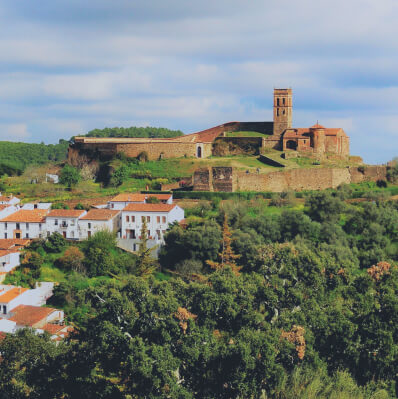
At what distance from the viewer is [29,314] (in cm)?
3344

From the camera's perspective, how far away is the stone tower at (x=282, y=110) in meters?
55.4

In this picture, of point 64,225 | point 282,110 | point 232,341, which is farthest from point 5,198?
point 232,341

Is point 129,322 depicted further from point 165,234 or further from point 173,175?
point 173,175

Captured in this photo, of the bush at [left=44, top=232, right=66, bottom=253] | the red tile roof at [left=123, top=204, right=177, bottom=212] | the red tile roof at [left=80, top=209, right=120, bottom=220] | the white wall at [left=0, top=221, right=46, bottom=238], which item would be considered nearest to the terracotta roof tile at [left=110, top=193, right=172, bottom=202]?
the red tile roof at [left=80, top=209, right=120, bottom=220]

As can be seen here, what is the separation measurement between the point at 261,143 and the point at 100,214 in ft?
53.3

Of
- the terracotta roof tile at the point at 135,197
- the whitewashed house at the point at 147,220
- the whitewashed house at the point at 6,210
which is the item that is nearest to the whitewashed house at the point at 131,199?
the terracotta roof tile at the point at 135,197

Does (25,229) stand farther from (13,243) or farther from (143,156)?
(143,156)

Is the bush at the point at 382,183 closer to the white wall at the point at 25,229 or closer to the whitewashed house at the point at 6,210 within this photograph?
the white wall at the point at 25,229

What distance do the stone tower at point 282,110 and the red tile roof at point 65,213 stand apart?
18997 millimetres

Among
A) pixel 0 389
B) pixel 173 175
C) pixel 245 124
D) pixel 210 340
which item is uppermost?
pixel 245 124

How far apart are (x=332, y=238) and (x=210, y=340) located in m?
19.3

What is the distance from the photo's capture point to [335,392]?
20.3 metres

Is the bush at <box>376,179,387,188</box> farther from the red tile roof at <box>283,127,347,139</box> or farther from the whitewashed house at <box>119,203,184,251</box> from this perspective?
the whitewashed house at <box>119,203,184,251</box>

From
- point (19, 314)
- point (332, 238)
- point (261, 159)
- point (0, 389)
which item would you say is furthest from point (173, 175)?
point (0, 389)
